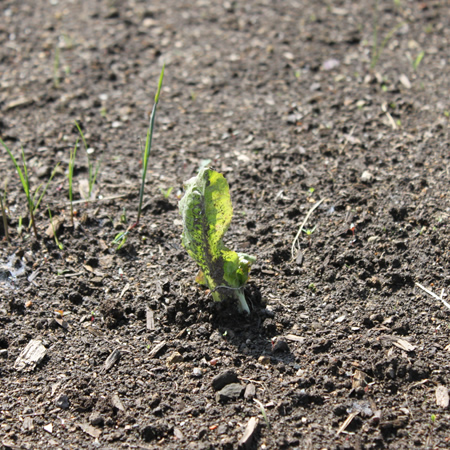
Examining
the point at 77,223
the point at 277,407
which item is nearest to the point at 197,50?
the point at 77,223

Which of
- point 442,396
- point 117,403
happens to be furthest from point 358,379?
point 117,403

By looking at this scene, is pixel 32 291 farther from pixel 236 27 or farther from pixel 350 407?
pixel 236 27

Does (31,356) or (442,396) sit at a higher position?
(31,356)

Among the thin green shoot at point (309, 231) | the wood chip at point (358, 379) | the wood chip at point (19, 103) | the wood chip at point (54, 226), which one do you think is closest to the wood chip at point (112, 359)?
the wood chip at point (54, 226)

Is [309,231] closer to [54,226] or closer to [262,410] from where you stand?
[262,410]

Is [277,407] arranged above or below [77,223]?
below

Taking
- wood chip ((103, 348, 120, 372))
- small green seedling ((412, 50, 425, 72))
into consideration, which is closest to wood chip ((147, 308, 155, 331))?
wood chip ((103, 348, 120, 372))
